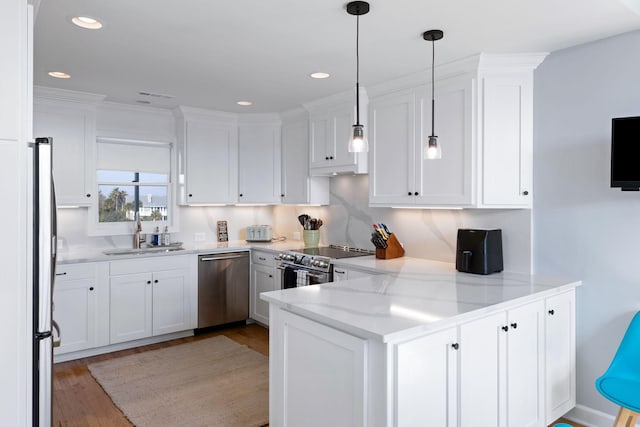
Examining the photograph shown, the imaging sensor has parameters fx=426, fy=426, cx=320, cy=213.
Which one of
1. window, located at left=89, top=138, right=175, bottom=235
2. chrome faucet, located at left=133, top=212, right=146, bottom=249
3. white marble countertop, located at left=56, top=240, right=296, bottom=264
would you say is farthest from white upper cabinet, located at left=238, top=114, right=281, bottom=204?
chrome faucet, located at left=133, top=212, right=146, bottom=249

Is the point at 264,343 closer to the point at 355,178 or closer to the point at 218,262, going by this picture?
the point at 218,262

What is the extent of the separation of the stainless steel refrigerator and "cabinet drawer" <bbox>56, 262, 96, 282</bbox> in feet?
7.65

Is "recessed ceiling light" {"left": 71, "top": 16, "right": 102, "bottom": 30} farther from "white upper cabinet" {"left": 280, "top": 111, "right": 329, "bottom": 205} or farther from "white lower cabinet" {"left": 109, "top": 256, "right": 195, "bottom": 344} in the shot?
"white upper cabinet" {"left": 280, "top": 111, "right": 329, "bottom": 205}

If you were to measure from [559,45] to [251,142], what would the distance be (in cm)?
330

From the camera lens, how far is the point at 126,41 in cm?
266

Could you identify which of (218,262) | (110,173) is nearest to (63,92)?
(110,173)

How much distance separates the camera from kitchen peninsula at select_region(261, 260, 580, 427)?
177 centimetres

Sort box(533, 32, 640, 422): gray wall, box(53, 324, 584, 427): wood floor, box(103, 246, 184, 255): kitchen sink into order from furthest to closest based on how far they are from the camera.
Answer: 1. box(103, 246, 184, 255): kitchen sink
2. box(53, 324, 584, 427): wood floor
3. box(533, 32, 640, 422): gray wall

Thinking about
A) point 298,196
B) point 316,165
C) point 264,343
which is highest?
point 316,165

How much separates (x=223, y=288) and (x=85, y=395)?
67.2 inches

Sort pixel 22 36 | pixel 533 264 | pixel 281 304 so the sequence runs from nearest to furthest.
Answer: pixel 22 36 → pixel 281 304 → pixel 533 264

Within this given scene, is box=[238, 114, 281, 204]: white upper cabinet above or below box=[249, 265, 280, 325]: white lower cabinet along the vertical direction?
above

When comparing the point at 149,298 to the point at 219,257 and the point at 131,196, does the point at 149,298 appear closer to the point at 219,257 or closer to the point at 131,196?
the point at 219,257

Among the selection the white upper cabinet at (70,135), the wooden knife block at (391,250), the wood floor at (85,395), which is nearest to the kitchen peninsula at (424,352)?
the wooden knife block at (391,250)
